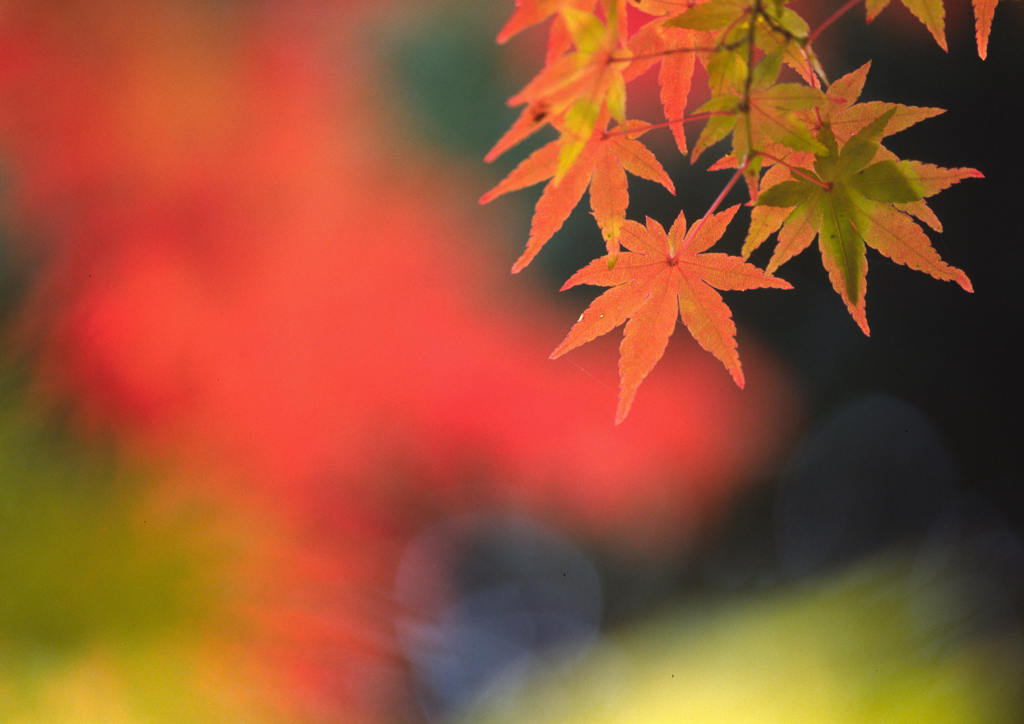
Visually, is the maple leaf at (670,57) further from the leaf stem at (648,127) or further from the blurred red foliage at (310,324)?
the blurred red foliage at (310,324)

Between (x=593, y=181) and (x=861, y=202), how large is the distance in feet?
0.62

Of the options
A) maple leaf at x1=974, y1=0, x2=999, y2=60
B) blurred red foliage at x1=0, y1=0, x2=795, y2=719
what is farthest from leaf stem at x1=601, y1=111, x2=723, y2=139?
blurred red foliage at x1=0, y1=0, x2=795, y2=719

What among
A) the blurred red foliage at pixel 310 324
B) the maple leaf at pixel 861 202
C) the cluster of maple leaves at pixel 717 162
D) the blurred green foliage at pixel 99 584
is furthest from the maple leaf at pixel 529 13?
the blurred green foliage at pixel 99 584

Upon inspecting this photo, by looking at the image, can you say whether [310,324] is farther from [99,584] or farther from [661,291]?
[661,291]

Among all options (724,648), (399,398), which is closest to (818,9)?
(399,398)

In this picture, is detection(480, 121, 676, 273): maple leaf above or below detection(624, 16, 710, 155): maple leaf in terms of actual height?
below

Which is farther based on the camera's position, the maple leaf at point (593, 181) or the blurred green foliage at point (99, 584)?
the blurred green foliage at point (99, 584)

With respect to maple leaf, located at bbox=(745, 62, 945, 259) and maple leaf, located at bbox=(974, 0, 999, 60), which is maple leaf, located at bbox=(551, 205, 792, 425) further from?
maple leaf, located at bbox=(974, 0, 999, 60)

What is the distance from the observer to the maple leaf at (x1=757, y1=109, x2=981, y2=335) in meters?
0.48

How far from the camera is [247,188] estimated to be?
200cm

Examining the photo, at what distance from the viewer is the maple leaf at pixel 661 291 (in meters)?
0.56

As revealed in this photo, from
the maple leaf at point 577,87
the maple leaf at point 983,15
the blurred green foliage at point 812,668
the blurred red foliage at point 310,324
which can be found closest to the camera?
the maple leaf at point 577,87

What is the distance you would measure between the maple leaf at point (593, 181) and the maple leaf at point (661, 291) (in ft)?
0.15

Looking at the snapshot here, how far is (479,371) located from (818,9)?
1516mm
